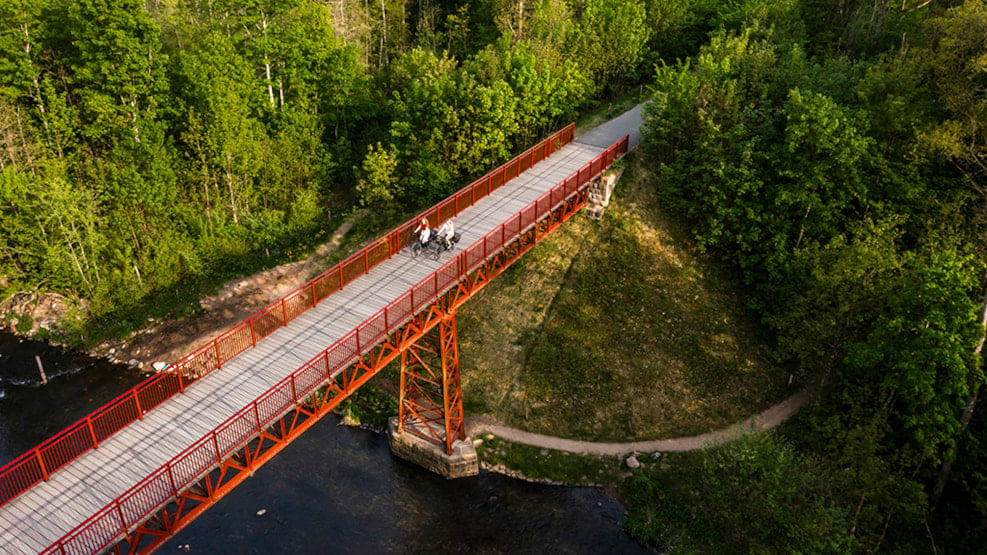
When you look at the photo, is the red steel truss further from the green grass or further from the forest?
the forest

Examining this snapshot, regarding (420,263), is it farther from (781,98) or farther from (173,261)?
(781,98)

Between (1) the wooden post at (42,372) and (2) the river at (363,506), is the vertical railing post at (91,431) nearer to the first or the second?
(2) the river at (363,506)

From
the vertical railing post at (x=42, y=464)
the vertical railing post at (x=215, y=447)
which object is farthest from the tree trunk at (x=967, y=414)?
the vertical railing post at (x=42, y=464)

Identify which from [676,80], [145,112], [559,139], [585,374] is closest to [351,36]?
[145,112]

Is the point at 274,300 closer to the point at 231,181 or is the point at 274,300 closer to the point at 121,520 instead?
the point at 231,181

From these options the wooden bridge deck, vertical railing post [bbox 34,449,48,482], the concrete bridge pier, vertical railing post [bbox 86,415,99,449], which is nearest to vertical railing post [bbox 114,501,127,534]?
the wooden bridge deck
